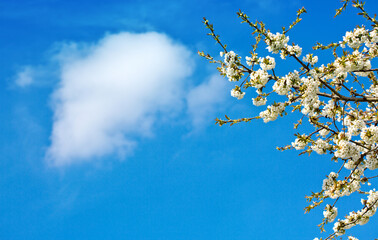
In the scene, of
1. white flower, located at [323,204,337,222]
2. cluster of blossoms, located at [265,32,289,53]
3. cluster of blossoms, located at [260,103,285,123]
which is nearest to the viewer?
cluster of blossoms, located at [265,32,289,53]

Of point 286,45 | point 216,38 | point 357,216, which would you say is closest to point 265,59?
point 286,45

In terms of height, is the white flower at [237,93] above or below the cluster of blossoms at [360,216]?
above

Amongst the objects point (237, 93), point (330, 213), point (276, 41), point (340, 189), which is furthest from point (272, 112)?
point (330, 213)

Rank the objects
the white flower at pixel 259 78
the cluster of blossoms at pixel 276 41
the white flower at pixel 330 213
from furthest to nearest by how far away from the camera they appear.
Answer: the white flower at pixel 330 213 < the white flower at pixel 259 78 < the cluster of blossoms at pixel 276 41

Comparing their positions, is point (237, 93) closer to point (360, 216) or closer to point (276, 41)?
point (276, 41)

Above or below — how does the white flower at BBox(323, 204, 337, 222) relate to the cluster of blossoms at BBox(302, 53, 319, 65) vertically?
below

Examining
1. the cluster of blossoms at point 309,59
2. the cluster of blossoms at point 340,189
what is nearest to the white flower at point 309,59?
the cluster of blossoms at point 309,59

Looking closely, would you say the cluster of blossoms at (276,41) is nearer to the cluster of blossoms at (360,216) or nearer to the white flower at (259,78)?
the white flower at (259,78)

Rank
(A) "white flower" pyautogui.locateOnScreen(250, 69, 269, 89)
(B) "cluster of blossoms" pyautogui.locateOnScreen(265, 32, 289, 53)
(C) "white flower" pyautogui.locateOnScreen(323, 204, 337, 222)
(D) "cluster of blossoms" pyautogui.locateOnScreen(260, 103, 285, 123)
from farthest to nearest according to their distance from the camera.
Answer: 1. (C) "white flower" pyautogui.locateOnScreen(323, 204, 337, 222)
2. (D) "cluster of blossoms" pyautogui.locateOnScreen(260, 103, 285, 123)
3. (A) "white flower" pyautogui.locateOnScreen(250, 69, 269, 89)
4. (B) "cluster of blossoms" pyautogui.locateOnScreen(265, 32, 289, 53)

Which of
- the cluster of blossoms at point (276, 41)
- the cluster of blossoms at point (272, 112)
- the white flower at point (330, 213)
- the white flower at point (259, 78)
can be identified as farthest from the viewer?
the white flower at point (330, 213)

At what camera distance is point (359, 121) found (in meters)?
7.26

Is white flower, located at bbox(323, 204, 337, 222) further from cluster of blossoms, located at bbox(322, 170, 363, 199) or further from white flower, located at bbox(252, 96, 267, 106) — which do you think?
white flower, located at bbox(252, 96, 267, 106)

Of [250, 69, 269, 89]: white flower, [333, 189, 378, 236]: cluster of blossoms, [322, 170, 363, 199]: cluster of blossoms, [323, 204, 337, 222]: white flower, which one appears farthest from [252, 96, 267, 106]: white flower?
[333, 189, 378, 236]: cluster of blossoms

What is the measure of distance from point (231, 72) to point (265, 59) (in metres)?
0.73
